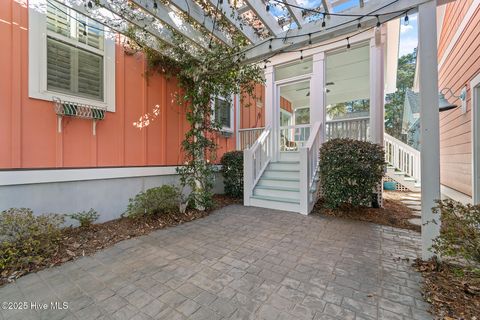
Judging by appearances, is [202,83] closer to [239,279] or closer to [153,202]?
[153,202]

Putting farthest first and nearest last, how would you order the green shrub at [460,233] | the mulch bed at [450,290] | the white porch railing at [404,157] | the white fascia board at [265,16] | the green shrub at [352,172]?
the white porch railing at [404,157], the green shrub at [352,172], the white fascia board at [265,16], the green shrub at [460,233], the mulch bed at [450,290]

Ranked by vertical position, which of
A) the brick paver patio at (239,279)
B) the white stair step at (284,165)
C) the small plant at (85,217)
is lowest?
the brick paver patio at (239,279)

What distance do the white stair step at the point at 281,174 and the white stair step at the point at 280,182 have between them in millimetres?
132

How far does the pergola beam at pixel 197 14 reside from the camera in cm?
304

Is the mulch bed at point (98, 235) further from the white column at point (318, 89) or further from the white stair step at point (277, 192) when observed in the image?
the white column at point (318, 89)

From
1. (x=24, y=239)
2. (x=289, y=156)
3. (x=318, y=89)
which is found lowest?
(x=24, y=239)

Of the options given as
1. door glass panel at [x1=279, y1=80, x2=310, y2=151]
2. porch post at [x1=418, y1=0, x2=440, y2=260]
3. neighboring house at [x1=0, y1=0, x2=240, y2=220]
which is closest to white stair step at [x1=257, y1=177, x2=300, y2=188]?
door glass panel at [x1=279, y1=80, x2=310, y2=151]

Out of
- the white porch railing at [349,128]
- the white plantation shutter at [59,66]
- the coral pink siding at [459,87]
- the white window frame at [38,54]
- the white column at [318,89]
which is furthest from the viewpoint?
the white column at [318,89]

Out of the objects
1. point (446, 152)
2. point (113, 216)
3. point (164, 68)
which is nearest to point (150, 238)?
point (113, 216)

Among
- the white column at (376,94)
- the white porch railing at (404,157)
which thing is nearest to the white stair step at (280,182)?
the white column at (376,94)

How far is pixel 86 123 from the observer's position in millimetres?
3537

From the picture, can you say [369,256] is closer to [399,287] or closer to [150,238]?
[399,287]

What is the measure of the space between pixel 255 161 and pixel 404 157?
19.2 feet

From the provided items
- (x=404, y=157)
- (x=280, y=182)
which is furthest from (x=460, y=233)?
(x=404, y=157)
